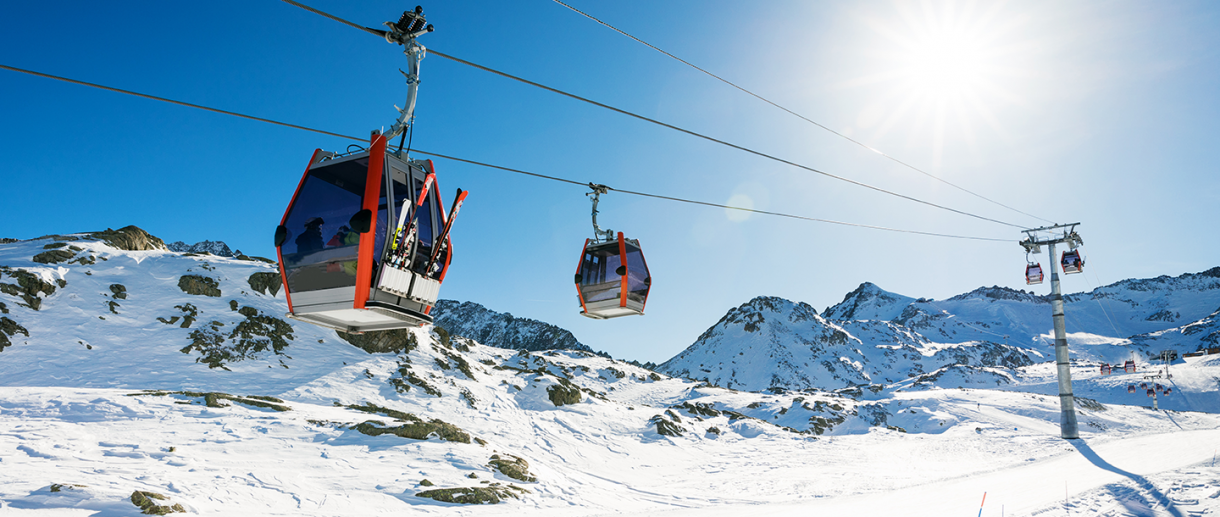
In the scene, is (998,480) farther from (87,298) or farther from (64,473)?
(87,298)

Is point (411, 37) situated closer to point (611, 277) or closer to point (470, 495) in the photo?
point (611, 277)

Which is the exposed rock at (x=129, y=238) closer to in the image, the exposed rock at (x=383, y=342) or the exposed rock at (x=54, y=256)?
the exposed rock at (x=54, y=256)

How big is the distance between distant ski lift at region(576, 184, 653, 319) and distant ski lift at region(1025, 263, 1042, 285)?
2545 cm

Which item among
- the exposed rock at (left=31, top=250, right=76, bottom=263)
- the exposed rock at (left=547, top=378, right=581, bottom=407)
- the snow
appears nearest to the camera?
the snow

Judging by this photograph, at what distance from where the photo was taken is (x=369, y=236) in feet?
24.7

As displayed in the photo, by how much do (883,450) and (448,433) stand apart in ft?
76.2

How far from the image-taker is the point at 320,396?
85.0 feet

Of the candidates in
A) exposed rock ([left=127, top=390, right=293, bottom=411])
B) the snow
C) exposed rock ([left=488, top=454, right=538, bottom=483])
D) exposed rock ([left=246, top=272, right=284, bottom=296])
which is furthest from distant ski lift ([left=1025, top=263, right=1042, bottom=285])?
exposed rock ([left=246, top=272, right=284, bottom=296])

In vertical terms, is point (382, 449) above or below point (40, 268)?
below

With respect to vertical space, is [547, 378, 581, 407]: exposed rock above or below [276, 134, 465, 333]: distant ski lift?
below

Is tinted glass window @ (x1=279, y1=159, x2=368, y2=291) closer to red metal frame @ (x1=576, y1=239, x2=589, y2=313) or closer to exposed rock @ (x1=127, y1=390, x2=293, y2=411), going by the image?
red metal frame @ (x1=576, y1=239, x2=589, y2=313)

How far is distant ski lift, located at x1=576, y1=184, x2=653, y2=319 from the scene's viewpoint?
555 inches

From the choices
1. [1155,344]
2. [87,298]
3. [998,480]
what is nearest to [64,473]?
[998,480]

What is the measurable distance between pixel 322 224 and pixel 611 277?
292 inches
